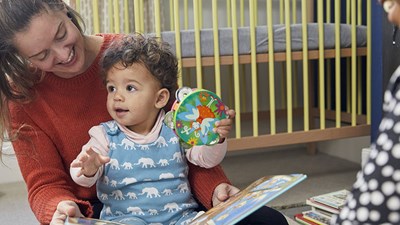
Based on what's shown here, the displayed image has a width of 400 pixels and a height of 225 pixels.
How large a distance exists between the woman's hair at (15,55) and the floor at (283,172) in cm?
83

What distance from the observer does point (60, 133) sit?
1.11 m

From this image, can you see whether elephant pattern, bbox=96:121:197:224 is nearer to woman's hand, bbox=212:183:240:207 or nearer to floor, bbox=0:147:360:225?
woman's hand, bbox=212:183:240:207

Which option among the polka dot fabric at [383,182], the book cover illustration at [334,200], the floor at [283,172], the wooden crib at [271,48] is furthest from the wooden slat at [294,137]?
the polka dot fabric at [383,182]

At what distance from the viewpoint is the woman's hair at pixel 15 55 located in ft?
3.32

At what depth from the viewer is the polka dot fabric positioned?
531 millimetres

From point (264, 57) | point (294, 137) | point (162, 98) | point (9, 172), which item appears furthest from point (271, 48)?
point (9, 172)

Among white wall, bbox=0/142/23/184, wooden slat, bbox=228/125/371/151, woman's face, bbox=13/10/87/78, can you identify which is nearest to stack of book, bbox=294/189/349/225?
wooden slat, bbox=228/125/371/151

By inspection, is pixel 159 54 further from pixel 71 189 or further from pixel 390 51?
pixel 390 51

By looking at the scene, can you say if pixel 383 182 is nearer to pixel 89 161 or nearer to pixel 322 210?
pixel 89 161

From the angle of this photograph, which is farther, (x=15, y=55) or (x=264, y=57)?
(x=264, y=57)

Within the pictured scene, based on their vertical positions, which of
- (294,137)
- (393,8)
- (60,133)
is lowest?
(294,137)

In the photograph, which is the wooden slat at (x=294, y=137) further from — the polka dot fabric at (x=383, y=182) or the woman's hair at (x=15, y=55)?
the polka dot fabric at (x=383, y=182)

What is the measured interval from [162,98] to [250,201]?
14.5 inches

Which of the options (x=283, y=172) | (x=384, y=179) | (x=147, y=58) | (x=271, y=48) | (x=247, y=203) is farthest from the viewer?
(x=283, y=172)
